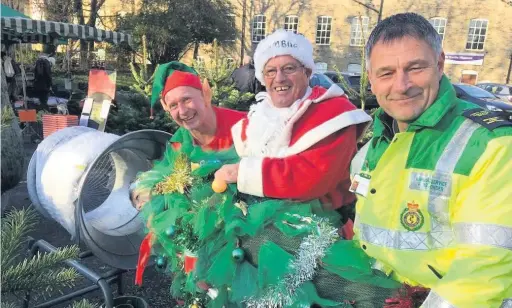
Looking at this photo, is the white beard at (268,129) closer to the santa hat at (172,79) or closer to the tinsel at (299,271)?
the tinsel at (299,271)

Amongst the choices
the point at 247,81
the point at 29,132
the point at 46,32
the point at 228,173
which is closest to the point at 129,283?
the point at 228,173

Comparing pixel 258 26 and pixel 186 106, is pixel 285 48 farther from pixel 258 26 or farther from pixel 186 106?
pixel 258 26

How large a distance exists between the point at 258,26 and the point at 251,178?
3114 cm

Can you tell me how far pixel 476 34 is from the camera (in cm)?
2852

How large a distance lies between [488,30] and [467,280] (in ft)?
106

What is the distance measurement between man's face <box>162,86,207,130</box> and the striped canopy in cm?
880

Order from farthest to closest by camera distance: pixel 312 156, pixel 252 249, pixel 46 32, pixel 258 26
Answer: pixel 258 26 → pixel 46 32 → pixel 312 156 → pixel 252 249

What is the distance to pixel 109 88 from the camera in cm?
633

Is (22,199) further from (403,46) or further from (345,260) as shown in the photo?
(403,46)

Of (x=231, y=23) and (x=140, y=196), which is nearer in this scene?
(x=140, y=196)

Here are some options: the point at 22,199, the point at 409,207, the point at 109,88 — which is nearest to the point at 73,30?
the point at 109,88

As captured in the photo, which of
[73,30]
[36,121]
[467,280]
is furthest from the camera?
[73,30]

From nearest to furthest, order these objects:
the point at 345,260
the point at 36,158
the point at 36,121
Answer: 1. the point at 345,260
2. the point at 36,158
3. the point at 36,121

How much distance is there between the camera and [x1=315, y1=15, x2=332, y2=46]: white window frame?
100 ft
